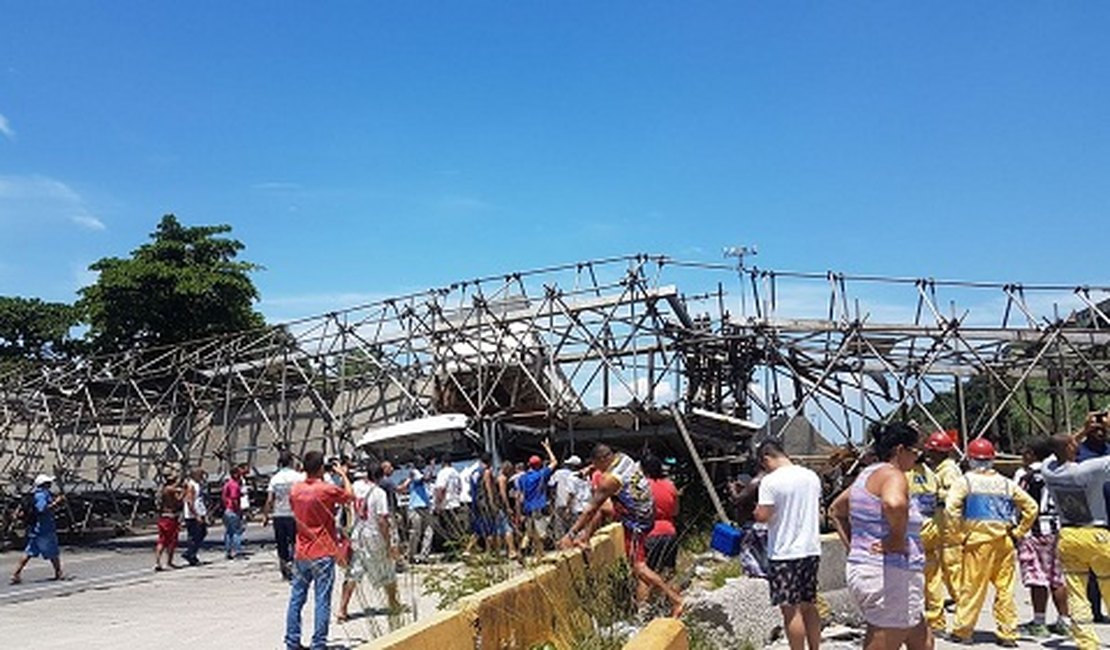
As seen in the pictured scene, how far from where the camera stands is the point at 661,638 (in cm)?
585

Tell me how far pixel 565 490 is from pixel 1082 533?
7.36 m

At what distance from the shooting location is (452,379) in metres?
19.4

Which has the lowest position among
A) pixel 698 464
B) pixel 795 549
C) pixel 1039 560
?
pixel 1039 560

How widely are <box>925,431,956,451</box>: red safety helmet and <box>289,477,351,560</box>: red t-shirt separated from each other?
4.98 m

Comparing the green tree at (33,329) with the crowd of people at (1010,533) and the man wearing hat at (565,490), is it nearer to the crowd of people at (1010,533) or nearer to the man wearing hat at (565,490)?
the man wearing hat at (565,490)

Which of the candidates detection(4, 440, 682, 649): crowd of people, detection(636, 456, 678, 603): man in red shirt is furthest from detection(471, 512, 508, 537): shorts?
detection(636, 456, 678, 603): man in red shirt

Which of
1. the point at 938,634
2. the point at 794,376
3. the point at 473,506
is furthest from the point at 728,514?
the point at 938,634

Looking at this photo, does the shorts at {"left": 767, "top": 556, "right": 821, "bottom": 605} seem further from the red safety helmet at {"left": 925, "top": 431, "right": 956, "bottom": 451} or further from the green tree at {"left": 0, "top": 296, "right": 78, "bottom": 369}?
the green tree at {"left": 0, "top": 296, "right": 78, "bottom": 369}

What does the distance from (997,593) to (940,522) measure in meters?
0.72

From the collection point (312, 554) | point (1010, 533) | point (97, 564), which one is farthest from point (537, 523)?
point (97, 564)

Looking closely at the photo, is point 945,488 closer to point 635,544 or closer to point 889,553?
point 635,544

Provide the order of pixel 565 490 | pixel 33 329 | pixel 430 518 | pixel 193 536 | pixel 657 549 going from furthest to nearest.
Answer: pixel 33 329, pixel 193 536, pixel 430 518, pixel 565 490, pixel 657 549

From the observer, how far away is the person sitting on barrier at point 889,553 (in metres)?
5.88

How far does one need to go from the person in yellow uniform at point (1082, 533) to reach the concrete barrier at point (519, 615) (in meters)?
3.61
